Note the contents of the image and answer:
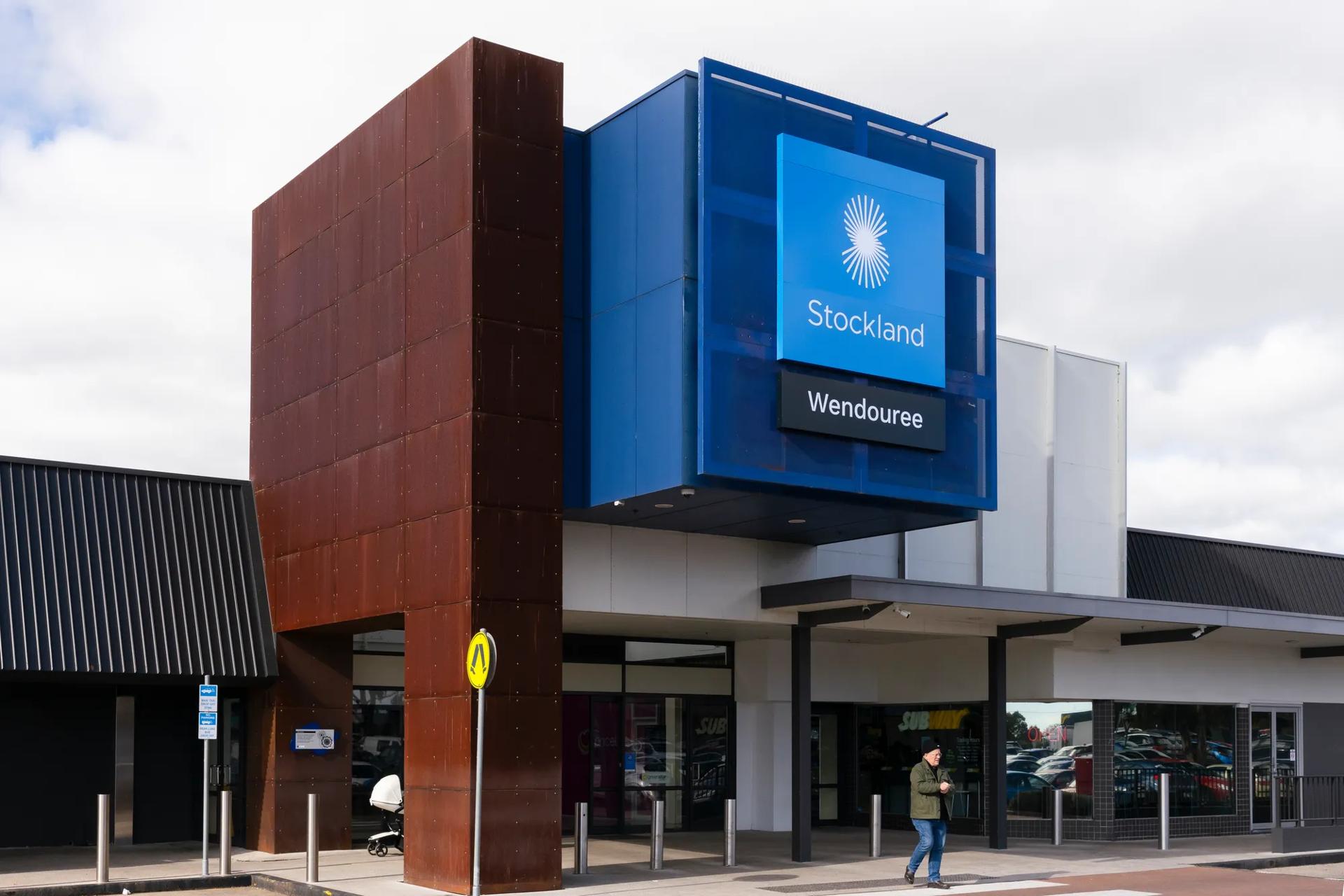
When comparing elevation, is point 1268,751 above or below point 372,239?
below

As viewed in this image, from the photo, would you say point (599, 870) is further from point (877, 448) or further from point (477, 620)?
point (877, 448)

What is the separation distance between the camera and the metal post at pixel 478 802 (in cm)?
1491

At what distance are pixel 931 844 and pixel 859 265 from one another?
7188 mm

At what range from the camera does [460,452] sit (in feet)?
57.9

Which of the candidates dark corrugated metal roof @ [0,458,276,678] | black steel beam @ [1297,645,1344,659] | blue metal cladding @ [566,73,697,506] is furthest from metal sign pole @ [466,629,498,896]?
black steel beam @ [1297,645,1344,659]

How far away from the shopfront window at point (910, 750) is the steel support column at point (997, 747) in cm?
262

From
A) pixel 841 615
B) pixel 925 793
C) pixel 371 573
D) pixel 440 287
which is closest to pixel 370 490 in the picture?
pixel 371 573

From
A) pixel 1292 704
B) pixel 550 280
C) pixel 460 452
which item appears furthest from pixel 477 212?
pixel 1292 704

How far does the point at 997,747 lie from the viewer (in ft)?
75.4

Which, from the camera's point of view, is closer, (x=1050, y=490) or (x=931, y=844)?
(x=931, y=844)

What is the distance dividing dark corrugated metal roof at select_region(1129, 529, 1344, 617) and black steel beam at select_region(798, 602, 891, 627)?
9.59 metres

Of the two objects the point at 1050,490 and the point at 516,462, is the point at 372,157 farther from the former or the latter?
the point at 1050,490

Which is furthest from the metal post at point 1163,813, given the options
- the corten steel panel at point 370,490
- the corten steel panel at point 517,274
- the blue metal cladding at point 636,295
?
the corten steel panel at point 370,490

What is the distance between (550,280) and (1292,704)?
18179 mm
